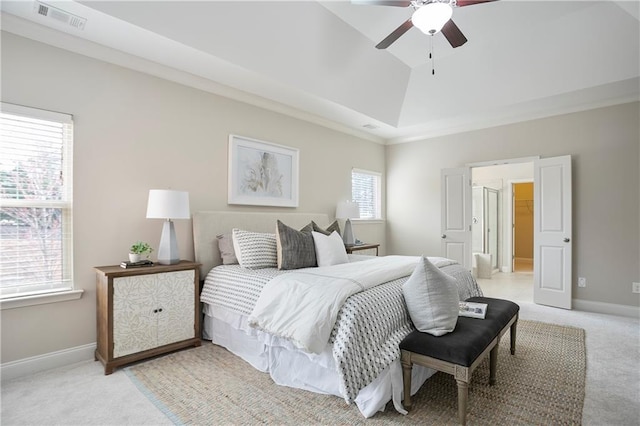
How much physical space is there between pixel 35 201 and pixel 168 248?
105 cm

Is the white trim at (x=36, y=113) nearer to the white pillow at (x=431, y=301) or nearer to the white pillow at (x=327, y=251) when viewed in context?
the white pillow at (x=327, y=251)

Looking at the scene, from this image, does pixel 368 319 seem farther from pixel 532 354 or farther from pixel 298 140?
pixel 298 140

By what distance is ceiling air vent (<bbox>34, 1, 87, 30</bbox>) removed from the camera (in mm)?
2361

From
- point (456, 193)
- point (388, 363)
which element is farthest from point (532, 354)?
point (456, 193)

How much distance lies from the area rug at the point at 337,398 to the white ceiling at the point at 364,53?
8.91 ft

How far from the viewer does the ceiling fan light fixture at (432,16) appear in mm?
2281

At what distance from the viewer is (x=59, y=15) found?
2441 millimetres

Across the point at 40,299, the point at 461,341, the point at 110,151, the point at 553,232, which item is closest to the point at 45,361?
the point at 40,299

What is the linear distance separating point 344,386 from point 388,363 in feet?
0.99

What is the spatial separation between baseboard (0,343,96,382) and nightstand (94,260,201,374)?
100 mm

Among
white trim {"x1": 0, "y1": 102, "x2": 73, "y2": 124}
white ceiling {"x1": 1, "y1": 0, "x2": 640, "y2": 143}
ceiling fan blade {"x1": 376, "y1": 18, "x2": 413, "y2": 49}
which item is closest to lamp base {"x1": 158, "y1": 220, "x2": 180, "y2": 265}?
white trim {"x1": 0, "y1": 102, "x2": 73, "y2": 124}

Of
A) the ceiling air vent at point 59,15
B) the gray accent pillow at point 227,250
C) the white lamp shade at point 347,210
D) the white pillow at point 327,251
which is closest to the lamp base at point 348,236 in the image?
the white lamp shade at point 347,210

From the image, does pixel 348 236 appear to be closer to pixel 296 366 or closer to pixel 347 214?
pixel 347 214

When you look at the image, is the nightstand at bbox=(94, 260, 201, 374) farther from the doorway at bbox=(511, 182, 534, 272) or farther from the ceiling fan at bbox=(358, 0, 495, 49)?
the doorway at bbox=(511, 182, 534, 272)
